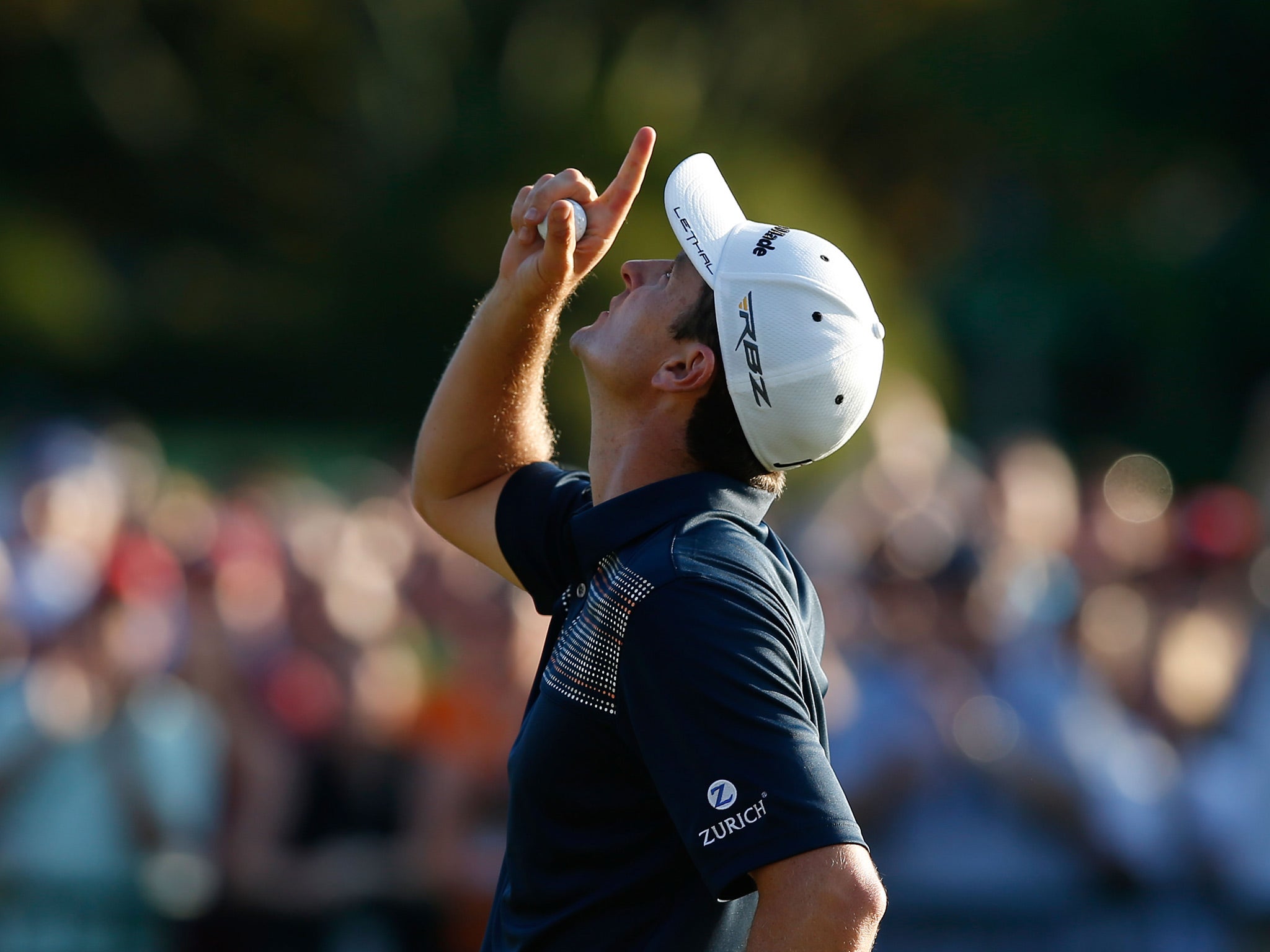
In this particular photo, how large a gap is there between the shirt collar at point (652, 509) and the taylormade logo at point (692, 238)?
1.37ft

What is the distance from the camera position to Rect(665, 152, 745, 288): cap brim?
3.13m

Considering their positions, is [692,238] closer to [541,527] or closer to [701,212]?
[701,212]

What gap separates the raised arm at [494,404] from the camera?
3.45m

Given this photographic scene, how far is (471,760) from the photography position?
6.34 metres

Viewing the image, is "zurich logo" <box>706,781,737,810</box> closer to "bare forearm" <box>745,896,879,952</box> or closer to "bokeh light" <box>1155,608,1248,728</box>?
"bare forearm" <box>745,896,879,952</box>

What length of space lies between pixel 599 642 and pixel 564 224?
90cm

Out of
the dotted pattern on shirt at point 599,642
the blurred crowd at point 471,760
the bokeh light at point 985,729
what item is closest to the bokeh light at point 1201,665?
the blurred crowd at point 471,760

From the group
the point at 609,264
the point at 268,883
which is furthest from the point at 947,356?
the point at 268,883

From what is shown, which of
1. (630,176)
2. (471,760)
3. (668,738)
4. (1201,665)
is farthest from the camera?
(1201,665)

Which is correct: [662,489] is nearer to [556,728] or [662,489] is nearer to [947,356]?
[556,728]

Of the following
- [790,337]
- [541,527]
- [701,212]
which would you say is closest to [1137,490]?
[541,527]

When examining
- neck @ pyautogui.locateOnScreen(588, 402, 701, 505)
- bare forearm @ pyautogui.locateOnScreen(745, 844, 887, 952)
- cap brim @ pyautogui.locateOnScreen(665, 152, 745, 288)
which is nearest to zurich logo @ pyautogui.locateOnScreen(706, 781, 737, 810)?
bare forearm @ pyautogui.locateOnScreen(745, 844, 887, 952)

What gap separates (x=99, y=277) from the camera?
78.1ft

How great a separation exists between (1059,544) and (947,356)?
48.3ft
